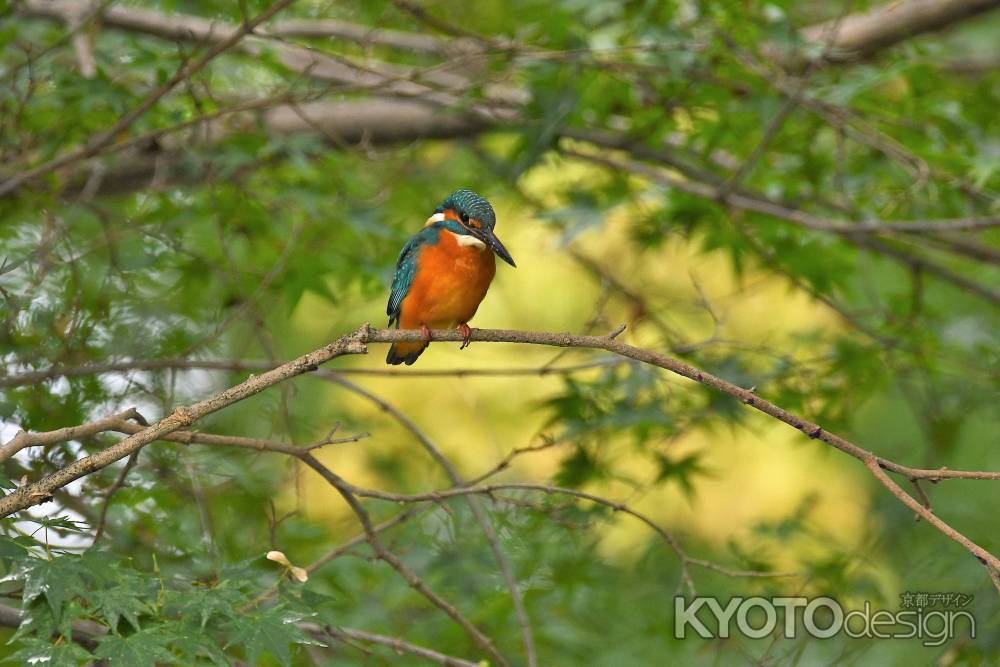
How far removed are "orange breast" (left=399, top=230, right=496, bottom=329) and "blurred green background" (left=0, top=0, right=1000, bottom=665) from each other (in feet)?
0.85

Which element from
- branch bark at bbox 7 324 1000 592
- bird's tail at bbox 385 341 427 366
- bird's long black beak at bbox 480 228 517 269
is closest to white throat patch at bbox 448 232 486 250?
bird's long black beak at bbox 480 228 517 269

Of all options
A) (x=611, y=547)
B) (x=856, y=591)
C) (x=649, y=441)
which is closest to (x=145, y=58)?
(x=649, y=441)

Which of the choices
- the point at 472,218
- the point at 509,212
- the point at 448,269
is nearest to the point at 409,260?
the point at 448,269

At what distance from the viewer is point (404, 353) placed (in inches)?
137

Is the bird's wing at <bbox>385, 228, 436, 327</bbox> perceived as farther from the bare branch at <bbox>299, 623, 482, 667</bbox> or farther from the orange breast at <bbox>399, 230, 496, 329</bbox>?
the bare branch at <bbox>299, 623, 482, 667</bbox>

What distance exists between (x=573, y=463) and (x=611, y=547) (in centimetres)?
312

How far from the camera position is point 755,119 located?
4266 millimetres

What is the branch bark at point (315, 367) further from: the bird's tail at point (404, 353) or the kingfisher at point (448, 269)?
the bird's tail at point (404, 353)

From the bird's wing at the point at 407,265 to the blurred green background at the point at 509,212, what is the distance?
0.25m

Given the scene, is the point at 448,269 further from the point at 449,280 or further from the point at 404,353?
the point at 404,353

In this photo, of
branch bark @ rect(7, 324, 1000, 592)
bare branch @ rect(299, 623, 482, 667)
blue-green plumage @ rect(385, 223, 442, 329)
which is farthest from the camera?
blue-green plumage @ rect(385, 223, 442, 329)

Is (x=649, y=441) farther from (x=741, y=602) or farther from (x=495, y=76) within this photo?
(x=495, y=76)

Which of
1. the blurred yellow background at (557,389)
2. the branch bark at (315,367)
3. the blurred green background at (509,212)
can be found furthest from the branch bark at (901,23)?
the branch bark at (315,367)

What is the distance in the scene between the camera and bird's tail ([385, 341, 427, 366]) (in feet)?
11.1
